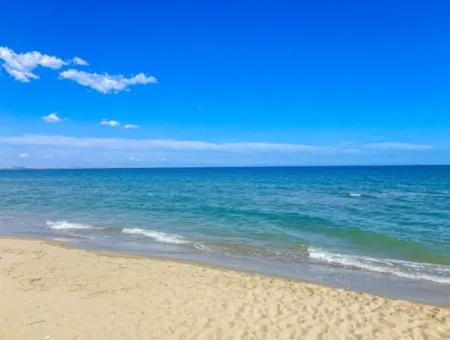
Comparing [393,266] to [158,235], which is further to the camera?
[158,235]

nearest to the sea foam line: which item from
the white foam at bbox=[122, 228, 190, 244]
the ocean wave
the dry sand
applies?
the white foam at bbox=[122, 228, 190, 244]

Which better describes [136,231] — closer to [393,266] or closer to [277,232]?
[277,232]

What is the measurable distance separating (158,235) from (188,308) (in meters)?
9.97

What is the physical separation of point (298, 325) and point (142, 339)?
119 inches

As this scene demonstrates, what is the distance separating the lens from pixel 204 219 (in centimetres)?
2212

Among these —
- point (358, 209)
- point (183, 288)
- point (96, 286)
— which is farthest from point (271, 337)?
point (358, 209)

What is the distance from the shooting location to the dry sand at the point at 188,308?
274 inches

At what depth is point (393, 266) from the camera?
491 inches

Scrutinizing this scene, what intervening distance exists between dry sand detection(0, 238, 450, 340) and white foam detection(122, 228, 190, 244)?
16.3 ft

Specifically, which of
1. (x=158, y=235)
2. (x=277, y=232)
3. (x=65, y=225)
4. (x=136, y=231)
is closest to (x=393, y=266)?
(x=277, y=232)

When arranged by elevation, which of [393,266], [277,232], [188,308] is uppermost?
[188,308]

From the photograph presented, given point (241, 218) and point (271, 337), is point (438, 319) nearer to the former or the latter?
point (271, 337)

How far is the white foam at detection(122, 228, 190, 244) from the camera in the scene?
16.4 metres

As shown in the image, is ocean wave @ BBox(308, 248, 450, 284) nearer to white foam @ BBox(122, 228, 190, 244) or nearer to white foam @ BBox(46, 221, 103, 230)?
white foam @ BBox(122, 228, 190, 244)
